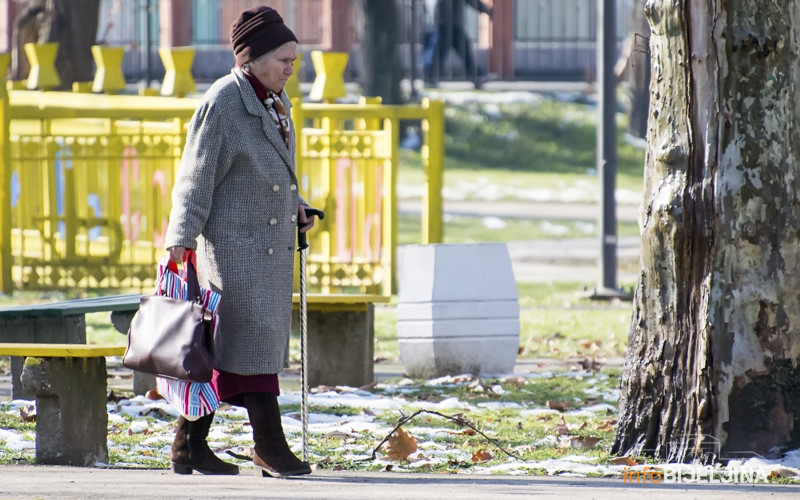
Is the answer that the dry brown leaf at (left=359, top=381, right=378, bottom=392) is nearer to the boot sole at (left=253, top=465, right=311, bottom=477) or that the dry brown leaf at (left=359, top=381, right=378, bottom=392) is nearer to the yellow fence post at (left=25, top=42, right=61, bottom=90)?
the boot sole at (left=253, top=465, right=311, bottom=477)

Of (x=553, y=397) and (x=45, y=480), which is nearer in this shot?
(x=45, y=480)

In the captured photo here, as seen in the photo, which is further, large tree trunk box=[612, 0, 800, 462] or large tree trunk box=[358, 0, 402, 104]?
large tree trunk box=[358, 0, 402, 104]

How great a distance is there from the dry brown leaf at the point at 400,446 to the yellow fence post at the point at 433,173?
580 cm

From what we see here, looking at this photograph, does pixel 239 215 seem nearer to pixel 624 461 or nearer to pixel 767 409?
pixel 624 461

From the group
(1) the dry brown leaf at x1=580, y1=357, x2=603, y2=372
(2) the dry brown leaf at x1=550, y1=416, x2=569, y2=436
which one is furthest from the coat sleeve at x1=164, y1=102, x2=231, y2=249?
(1) the dry brown leaf at x1=580, y1=357, x2=603, y2=372

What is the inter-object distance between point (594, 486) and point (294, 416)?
2.07 m

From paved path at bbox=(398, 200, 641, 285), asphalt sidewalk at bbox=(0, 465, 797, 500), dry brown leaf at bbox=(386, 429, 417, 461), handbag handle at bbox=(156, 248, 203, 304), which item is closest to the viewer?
asphalt sidewalk at bbox=(0, 465, 797, 500)

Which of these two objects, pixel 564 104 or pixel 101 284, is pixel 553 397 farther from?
pixel 564 104

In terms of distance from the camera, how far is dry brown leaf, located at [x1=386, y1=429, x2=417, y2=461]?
242 inches

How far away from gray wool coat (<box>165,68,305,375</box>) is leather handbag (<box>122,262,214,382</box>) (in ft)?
0.31

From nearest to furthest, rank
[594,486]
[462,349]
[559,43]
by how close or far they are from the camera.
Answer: [594,486] → [462,349] → [559,43]

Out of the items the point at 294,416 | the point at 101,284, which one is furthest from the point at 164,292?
the point at 101,284

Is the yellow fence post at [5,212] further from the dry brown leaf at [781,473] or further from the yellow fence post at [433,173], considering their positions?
the dry brown leaf at [781,473]

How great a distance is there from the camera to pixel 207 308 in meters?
5.57
